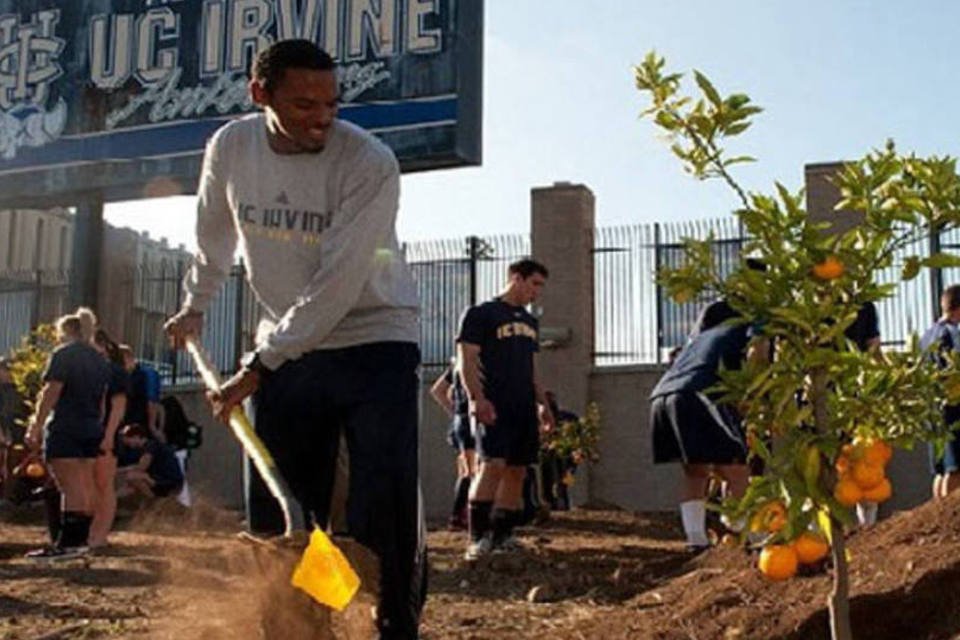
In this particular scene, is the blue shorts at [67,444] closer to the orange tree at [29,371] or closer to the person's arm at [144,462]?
the person's arm at [144,462]

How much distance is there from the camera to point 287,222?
3.76m

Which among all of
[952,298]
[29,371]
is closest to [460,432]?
[952,298]

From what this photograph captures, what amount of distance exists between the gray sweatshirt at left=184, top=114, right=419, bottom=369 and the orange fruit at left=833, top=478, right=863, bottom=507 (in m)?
1.28

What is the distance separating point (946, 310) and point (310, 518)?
5.80 metres

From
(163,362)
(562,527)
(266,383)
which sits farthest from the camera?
(163,362)

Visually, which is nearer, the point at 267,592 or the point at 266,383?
the point at 267,592

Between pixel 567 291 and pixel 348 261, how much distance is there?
14.1 metres

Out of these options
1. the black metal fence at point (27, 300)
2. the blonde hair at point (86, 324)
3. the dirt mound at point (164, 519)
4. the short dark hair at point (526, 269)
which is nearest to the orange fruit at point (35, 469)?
the dirt mound at point (164, 519)

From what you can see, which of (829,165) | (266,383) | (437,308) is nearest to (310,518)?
(266,383)

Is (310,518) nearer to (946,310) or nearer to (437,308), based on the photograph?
(946,310)

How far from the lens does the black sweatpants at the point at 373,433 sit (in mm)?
3738

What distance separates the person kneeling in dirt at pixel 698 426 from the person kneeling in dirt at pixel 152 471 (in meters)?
5.29

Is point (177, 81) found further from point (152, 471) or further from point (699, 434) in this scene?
point (699, 434)

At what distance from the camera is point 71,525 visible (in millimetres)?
9039
